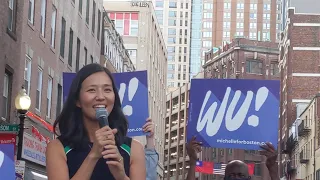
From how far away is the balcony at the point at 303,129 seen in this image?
228 feet

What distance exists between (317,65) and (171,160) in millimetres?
66327

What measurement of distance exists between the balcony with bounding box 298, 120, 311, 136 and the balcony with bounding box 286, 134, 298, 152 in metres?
2.52

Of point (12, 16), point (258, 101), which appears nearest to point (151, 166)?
point (258, 101)

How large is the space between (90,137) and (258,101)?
20.0ft

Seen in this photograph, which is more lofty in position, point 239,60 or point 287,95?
point 239,60

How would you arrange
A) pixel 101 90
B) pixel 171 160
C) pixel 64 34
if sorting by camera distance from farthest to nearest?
pixel 171 160 → pixel 64 34 → pixel 101 90

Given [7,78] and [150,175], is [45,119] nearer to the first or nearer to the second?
[7,78]

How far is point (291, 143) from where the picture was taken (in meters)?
77.6

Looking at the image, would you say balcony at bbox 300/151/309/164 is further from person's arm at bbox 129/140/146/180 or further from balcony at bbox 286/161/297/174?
person's arm at bbox 129/140/146/180

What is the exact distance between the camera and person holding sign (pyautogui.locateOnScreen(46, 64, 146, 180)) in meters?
3.59

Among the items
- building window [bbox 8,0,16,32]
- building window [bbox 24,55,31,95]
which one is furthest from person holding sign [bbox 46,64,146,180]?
building window [bbox 24,55,31,95]

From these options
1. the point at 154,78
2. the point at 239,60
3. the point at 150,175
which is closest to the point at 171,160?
the point at 239,60

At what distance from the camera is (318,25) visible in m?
81.9

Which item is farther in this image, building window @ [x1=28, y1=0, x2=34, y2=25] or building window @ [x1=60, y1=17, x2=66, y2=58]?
building window @ [x1=60, y1=17, x2=66, y2=58]
